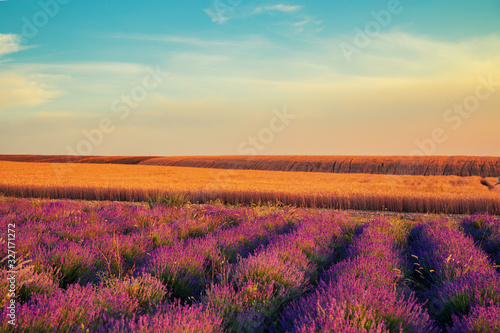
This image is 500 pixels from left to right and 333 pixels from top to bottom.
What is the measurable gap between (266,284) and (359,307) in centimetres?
125

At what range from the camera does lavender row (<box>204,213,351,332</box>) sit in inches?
127

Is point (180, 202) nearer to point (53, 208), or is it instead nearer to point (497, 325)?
point (53, 208)

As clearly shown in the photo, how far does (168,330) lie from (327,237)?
4.34 meters

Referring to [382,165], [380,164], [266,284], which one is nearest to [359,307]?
[266,284]

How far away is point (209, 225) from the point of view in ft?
24.7

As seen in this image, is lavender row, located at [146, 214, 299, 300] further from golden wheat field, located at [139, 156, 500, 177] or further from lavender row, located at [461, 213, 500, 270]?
golden wheat field, located at [139, 156, 500, 177]

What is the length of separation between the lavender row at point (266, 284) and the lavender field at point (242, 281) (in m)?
0.01

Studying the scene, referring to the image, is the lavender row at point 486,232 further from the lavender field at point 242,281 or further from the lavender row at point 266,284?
the lavender row at point 266,284

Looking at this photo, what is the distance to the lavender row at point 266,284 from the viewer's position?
322 cm

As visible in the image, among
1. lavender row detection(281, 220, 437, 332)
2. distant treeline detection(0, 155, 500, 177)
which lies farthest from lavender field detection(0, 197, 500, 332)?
distant treeline detection(0, 155, 500, 177)

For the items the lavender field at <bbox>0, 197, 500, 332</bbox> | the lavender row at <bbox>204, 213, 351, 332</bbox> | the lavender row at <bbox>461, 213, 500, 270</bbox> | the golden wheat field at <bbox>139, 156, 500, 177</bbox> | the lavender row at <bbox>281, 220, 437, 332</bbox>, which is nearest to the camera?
the lavender row at <bbox>281, 220, 437, 332</bbox>

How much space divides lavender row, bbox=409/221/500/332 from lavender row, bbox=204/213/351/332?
4.60ft

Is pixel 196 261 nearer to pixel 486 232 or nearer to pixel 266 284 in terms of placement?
pixel 266 284

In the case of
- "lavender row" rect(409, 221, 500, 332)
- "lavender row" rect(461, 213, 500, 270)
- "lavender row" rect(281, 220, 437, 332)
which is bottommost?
"lavender row" rect(461, 213, 500, 270)
